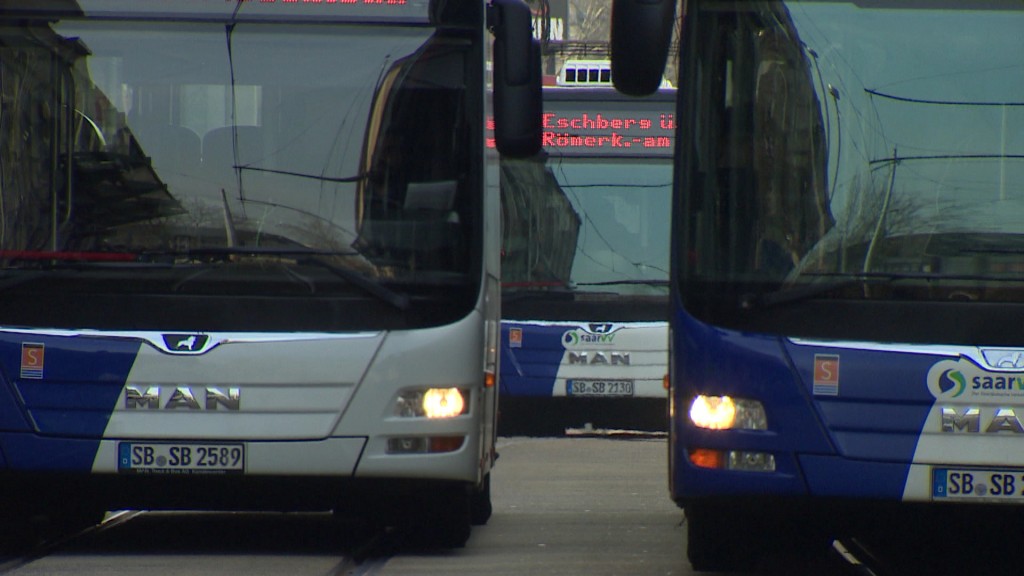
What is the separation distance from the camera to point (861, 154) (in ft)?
26.3

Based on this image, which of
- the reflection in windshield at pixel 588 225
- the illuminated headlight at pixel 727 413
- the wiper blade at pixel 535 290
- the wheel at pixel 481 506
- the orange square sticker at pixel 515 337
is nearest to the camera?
the illuminated headlight at pixel 727 413

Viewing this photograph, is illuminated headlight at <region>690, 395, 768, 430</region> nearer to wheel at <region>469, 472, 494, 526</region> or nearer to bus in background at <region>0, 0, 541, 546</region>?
bus in background at <region>0, 0, 541, 546</region>

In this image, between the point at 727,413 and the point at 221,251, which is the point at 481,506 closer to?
the point at 221,251

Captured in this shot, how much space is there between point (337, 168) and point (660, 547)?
8.59 ft

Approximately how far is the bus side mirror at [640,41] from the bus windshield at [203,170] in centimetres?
162

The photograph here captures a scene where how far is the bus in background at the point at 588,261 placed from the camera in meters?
17.3

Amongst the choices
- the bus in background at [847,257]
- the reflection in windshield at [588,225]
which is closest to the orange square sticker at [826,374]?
the bus in background at [847,257]

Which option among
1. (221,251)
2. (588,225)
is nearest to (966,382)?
(221,251)

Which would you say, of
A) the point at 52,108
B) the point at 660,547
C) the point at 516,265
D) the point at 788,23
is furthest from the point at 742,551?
the point at 516,265

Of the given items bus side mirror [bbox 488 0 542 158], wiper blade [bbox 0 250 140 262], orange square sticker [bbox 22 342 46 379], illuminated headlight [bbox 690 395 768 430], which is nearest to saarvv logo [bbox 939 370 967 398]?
illuminated headlight [bbox 690 395 768 430]

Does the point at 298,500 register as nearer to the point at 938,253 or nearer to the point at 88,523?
the point at 88,523

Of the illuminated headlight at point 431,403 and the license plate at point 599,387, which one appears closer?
the illuminated headlight at point 431,403

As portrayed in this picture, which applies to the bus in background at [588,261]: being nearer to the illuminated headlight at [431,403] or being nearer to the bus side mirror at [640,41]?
the illuminated headlight at [431,403]

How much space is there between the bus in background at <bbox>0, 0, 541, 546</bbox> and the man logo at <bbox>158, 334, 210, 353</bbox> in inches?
0.4
